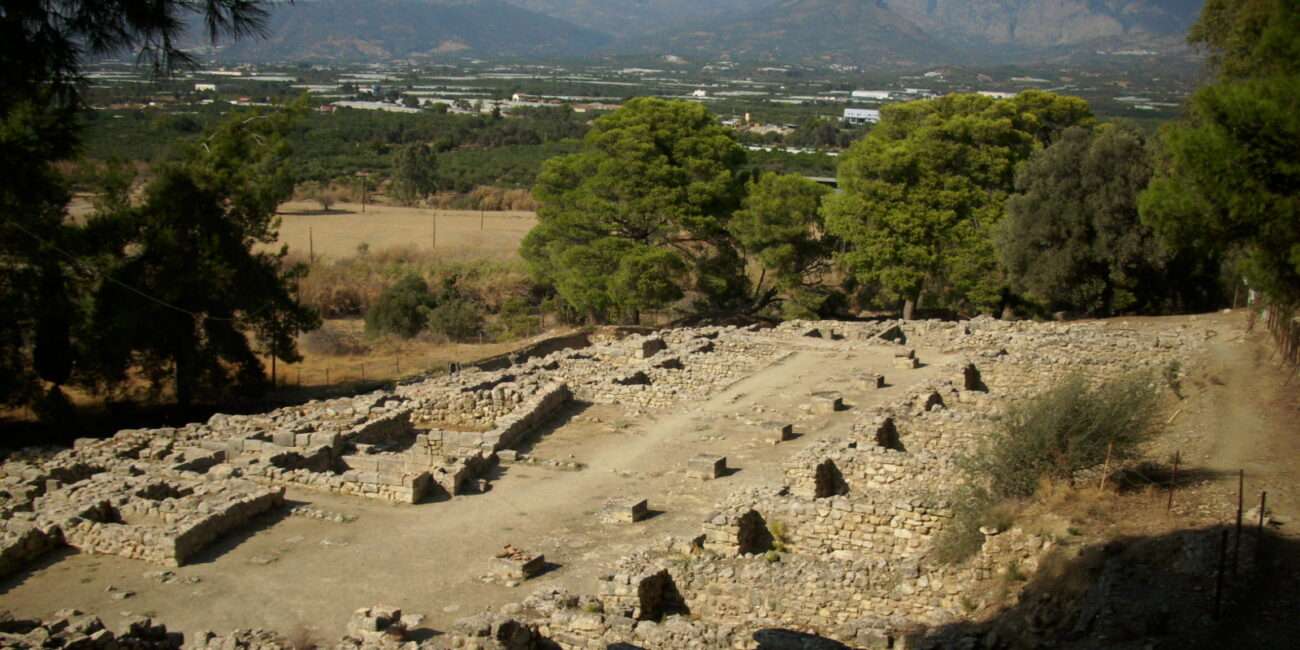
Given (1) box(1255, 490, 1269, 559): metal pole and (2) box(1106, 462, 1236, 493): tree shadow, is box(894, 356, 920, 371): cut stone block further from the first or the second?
(1) box(1255, 490, 1269, 559): metal pole

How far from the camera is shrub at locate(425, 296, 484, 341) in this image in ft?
124

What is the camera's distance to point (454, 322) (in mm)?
38125

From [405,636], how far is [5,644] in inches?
139

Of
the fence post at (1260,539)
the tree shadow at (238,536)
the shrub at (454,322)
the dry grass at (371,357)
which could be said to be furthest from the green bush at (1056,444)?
the shrub at (454,322)

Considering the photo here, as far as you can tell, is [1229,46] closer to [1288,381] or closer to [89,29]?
[1288,381]

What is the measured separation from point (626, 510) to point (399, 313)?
25.0 meters

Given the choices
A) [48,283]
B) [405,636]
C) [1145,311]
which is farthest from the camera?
[1145,311]

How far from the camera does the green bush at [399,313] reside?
38531 millimetres

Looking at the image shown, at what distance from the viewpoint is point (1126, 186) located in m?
29.8

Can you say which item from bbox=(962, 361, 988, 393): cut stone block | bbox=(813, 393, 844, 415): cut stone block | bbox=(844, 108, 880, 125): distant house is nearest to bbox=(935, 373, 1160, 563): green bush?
bbox=(813, 393, 844, 415): cut stone block

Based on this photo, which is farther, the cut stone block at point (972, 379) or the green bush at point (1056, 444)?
the cut stone block at point (972, 379)

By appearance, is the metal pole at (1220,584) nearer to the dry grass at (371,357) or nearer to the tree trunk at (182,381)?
the dry grass at (371,357)

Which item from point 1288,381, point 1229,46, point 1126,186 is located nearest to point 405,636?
point 1288,381

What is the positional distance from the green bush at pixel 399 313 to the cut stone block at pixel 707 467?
2206 centimetres
